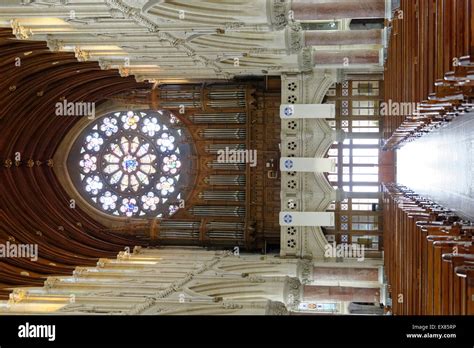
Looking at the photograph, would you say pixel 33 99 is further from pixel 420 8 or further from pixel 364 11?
pixel 420 8

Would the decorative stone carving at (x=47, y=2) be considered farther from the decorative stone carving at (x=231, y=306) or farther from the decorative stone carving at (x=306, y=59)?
the decorative stone carving at (x=306, y=59)

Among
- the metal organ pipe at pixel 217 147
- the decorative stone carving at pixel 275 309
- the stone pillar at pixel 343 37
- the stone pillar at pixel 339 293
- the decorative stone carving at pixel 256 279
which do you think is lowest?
the stone pillar at pixel 339 293

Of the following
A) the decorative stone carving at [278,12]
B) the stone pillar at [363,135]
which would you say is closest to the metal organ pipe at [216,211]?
the stone pillar at [363,135]

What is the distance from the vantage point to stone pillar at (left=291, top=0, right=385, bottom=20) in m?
14.3

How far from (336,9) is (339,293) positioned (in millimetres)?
8130

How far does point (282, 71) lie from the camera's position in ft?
65.7

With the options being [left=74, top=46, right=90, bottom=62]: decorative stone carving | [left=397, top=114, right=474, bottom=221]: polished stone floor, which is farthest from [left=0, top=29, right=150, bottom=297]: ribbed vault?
[left=397, top=114, right=474, bottom=221]: polished stone floor

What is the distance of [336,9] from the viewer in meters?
14.5

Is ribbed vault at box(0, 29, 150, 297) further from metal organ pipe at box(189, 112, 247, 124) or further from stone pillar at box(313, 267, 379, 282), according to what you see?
stone pillar at box(313, 267, 379, 282)

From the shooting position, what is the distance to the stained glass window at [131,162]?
74.0 ft

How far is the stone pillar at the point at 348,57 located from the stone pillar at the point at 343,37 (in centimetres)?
85

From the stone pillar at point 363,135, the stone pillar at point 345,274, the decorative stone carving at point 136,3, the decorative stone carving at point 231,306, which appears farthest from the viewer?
the stone pillar at point 363,135

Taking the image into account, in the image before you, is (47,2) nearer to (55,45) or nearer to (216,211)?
(55,45)

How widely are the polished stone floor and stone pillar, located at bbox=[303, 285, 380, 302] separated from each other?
4.81 meters
